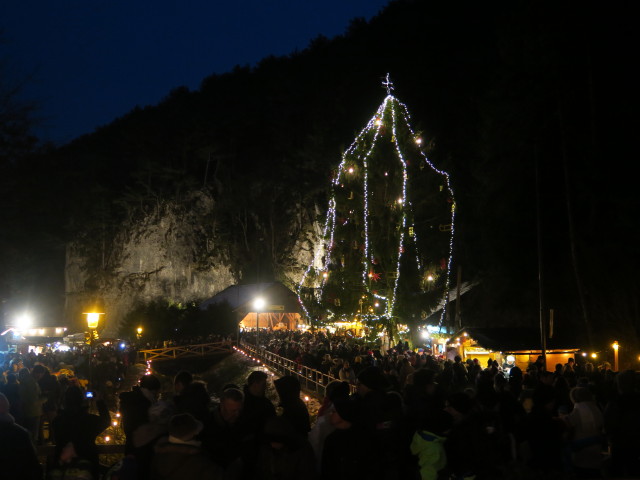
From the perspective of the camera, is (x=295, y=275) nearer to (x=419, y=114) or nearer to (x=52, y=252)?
(x=419, y=114)

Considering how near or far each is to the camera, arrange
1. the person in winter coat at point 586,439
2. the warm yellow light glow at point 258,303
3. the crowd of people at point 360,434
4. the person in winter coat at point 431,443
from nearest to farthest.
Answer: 1. the crowd of people at point 360,434
2. the person in winter coat at point 431,443
3. the person in winter coat at point 586,439
4. the warm yellow light glow at point 258,303

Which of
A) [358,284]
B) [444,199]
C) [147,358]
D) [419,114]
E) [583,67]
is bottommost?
[147,358]

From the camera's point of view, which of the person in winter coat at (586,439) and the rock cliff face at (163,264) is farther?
the rock cliff face at (163,264)

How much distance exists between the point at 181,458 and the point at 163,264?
49514 millimetres

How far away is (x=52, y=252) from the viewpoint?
66562 millimetres

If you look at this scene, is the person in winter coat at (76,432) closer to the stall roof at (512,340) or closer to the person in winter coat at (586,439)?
the person in winter coat at (586,439)

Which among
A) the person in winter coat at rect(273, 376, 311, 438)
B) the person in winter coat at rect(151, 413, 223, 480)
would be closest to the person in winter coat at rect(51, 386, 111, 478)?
the person in winter coat at rect(151, 413, 223, 480)

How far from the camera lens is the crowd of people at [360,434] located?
4.11 meters

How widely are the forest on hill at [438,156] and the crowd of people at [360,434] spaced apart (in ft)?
45.1

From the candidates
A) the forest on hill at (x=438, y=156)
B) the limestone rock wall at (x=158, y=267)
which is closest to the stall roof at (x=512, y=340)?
Answer: the forest on hill at (x=438, y=156)

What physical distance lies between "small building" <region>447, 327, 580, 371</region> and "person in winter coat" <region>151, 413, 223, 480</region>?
15.3m

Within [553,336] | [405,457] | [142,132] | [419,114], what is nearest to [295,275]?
[419,114]

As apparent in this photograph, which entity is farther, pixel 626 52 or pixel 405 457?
pixel 626 52

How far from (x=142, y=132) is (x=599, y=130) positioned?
46.8m
